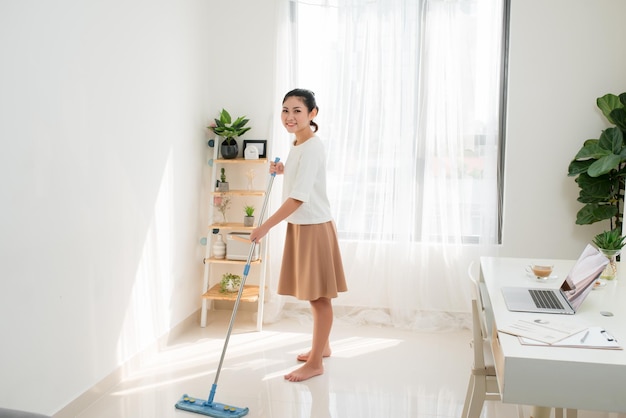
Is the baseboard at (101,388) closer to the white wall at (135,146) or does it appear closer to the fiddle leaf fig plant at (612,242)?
the white wall at (135,146)

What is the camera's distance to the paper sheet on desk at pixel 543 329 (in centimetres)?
163

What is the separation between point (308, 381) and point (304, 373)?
0.05 meters

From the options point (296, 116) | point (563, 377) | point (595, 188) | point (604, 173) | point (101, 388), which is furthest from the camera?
point (595, 188)

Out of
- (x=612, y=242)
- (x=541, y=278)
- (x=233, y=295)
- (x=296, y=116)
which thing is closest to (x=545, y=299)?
(x=541, y=278)

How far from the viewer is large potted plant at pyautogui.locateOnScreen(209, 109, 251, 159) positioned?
398 centimetres

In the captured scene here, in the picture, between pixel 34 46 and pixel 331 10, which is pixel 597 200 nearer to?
pixel 331 10

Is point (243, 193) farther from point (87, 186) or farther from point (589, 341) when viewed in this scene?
point (589, 341)

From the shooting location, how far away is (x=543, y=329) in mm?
1710

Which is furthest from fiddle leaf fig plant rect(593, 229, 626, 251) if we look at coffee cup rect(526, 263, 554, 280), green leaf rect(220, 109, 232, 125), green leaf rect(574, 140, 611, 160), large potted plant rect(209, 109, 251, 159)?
green leaf rect(220, 109, 232, 125)

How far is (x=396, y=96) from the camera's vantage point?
13.1 ft

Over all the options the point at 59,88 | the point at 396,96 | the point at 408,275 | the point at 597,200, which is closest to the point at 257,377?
the point at 408,275

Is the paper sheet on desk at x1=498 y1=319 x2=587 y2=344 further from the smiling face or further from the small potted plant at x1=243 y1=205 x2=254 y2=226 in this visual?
the small potted plant at x1=243 y1=205 x2=254 y2=226

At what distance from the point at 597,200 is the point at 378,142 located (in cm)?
146

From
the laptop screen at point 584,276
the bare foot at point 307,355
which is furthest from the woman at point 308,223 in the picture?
the laptop screen at point 584,276
